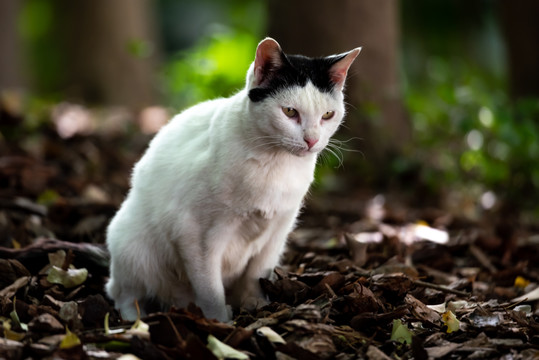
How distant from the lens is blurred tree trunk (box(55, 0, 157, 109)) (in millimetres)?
10773

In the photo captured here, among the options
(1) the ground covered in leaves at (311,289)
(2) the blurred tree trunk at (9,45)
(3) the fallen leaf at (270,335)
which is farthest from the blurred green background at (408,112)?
(2) the blurred tree trunk at (9,45)

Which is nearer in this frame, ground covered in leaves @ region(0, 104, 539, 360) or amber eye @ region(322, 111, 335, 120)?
ground covered in leaves @ region(0, 104, 539, 360)

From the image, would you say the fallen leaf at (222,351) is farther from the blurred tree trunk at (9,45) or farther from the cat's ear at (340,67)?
the blurred tree trunk at (9,45)

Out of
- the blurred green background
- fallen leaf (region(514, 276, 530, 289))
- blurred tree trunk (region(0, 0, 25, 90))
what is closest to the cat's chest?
the blurred green background

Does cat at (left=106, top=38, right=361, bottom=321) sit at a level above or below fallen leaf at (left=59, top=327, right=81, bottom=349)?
above

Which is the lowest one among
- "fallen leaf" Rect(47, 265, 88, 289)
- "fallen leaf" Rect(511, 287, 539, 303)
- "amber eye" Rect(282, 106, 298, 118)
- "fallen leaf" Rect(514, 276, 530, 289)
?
"fallen leaf" Rect(514, 276, 530, 289)

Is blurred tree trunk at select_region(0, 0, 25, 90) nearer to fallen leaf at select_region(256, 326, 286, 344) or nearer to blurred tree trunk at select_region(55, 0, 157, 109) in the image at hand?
blurred tree trunk at select_region(55, 0, 157, 109)

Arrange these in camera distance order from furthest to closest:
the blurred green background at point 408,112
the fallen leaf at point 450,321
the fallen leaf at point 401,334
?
the blurred green background at point 408,112 → the fallen leaf at point 450,321 → the fallen leaf at point 401,334

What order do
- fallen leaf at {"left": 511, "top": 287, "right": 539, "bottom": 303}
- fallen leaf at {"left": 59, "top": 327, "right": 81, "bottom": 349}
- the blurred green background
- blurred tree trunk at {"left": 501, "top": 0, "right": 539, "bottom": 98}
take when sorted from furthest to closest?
blurred tree trunk at {"left": 501, "top": 0, "right": 539, "bottom": 98}
the blurred green background
fallen leaf at {"left": 511, "top": 287, "right": 539, "bottom": 303}
fallen leaf at {"left": 59, "top": 327, "right": 81, "bottom": 349}

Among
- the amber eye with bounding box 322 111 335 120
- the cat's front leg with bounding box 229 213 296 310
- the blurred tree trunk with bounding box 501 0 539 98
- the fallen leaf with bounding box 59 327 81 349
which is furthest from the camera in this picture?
the blurred tree trunk with bounding box 501 0 539 98


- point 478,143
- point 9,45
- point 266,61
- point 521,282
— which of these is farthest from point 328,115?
point 9,45

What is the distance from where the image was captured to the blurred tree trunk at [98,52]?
10773mm

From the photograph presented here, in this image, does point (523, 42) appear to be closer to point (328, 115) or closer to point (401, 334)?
point (328, 115)

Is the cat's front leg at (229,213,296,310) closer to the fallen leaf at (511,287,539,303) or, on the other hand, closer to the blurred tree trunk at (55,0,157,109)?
the fallen leaf at (511,287,539,303)
